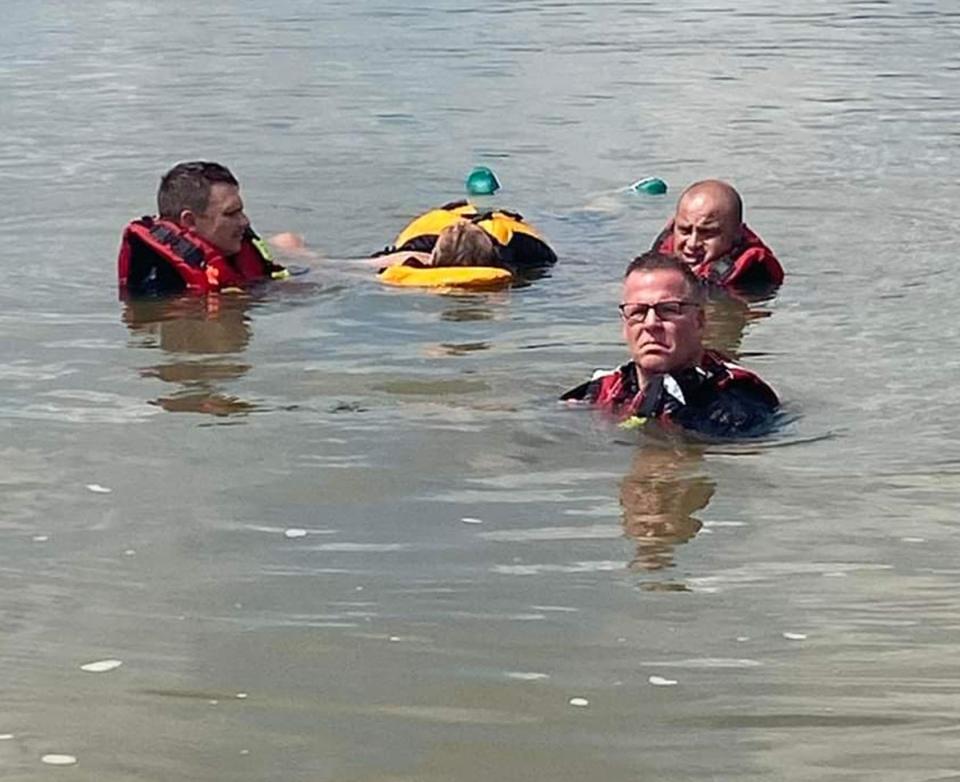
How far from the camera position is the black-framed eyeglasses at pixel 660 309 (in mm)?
7266

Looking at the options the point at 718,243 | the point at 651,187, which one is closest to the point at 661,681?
the point at 718,243

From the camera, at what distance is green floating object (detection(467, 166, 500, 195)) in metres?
14.0

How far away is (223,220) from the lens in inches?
418

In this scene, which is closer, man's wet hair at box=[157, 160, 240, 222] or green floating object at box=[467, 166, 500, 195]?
man's wet hair at box=[157, 160, 240, 222]

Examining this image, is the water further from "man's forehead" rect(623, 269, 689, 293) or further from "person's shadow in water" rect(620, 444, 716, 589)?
"man's forehead" rect(623, 269, 689, 293)

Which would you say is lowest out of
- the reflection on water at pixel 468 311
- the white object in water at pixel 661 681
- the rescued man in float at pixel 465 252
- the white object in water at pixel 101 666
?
the white object in water at pixel 661 681

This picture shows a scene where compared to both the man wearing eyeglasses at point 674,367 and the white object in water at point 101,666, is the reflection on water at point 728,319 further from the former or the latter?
the white object in water at point 101,666

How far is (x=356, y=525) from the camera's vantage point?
6.39 m

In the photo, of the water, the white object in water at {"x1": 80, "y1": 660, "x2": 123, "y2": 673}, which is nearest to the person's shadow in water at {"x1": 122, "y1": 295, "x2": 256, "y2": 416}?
the water

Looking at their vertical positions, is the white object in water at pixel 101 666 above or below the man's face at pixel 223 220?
below

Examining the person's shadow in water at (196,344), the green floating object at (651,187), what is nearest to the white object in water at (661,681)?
the person's shadow in water at (196,344)

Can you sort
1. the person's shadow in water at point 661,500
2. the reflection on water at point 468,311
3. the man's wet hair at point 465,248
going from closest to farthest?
1. the person's shadow in water at point 661,500
2. the reflection on water at point 468,311
3. the man's wet hair at point 465,248

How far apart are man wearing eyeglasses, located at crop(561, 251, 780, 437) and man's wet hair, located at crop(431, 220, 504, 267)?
356 cm

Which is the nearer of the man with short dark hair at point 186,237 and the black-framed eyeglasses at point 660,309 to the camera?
the black-framed eyeglasses at point 660,309
